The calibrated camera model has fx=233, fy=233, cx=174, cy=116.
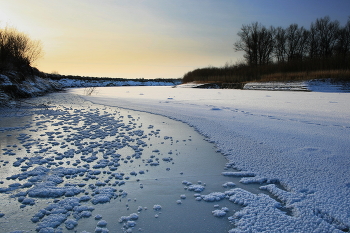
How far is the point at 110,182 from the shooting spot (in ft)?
6.98

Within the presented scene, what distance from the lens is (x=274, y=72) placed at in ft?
61.7

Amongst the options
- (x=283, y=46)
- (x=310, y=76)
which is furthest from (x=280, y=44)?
(x=310, y=76)

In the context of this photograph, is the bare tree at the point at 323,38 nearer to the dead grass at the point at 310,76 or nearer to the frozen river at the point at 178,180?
the dead grass at the point at 310,76

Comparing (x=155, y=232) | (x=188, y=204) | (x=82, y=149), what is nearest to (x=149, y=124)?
(x=82, y=149)

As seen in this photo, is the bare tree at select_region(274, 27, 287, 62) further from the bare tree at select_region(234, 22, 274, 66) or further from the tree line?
the tree line

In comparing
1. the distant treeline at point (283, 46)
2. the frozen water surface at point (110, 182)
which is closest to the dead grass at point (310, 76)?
the distant treeline at point (283, 46)

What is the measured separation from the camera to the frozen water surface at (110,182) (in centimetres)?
155

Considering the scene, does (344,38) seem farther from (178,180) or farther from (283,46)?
(178,180)

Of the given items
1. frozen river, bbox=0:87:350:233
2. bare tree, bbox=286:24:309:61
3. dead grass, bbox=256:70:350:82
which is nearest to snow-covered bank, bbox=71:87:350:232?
frozen river, bbox=0:87:350:233

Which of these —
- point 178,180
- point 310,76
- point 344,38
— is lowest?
point 178,180

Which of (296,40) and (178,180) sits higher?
(296,40)

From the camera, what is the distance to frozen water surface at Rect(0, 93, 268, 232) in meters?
1.55

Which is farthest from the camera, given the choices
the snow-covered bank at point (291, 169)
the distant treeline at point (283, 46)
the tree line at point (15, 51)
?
the distant treeline at point (283, 46)

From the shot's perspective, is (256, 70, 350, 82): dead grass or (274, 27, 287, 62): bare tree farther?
(274, 27, 287, 62): bare tree
